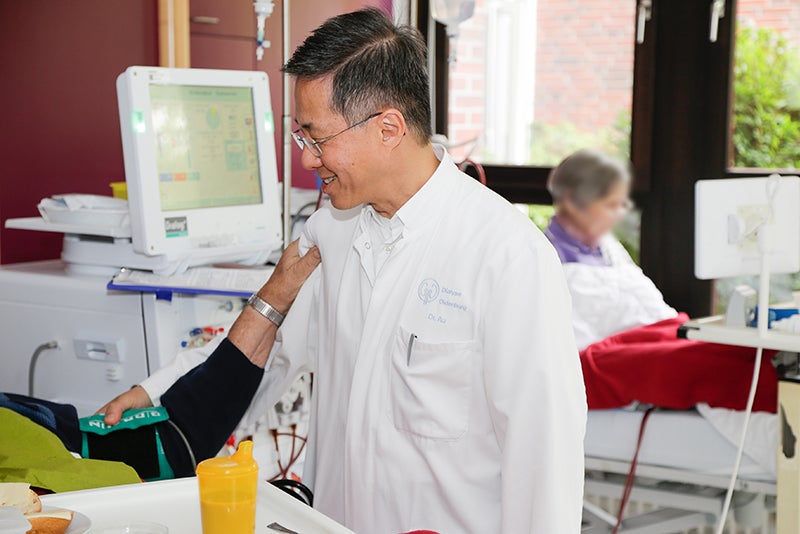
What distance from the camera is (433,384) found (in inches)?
60.5

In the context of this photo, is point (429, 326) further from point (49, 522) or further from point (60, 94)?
point (60, 94)

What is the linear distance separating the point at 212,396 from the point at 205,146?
32.1 inches

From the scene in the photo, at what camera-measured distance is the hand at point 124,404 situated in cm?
177

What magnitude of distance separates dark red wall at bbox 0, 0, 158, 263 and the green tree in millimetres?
2111

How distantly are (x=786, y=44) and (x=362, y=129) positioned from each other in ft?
8.86

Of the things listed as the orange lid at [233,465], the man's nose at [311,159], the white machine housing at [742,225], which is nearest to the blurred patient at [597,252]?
the white machine housing at [742,225]

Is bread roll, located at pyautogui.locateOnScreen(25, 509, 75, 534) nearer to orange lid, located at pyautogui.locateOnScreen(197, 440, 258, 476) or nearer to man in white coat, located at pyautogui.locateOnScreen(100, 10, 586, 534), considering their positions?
orange lid, located at pyautogui.locateOnScreen(197, 440, 258, 476)

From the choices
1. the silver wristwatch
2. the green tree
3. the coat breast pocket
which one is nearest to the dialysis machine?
the silver wristwatch

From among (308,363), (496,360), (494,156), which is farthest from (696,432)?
(494,156)

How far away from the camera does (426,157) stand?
5.27 feet

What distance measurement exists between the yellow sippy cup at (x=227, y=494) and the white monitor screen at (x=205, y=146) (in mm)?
1358

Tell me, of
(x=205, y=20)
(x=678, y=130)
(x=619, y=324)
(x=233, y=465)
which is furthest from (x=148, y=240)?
(x=678, y=130)

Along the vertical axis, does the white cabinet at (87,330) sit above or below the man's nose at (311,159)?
below

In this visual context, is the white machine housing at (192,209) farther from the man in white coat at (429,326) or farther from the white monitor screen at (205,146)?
the man in white coat at (429,326)
